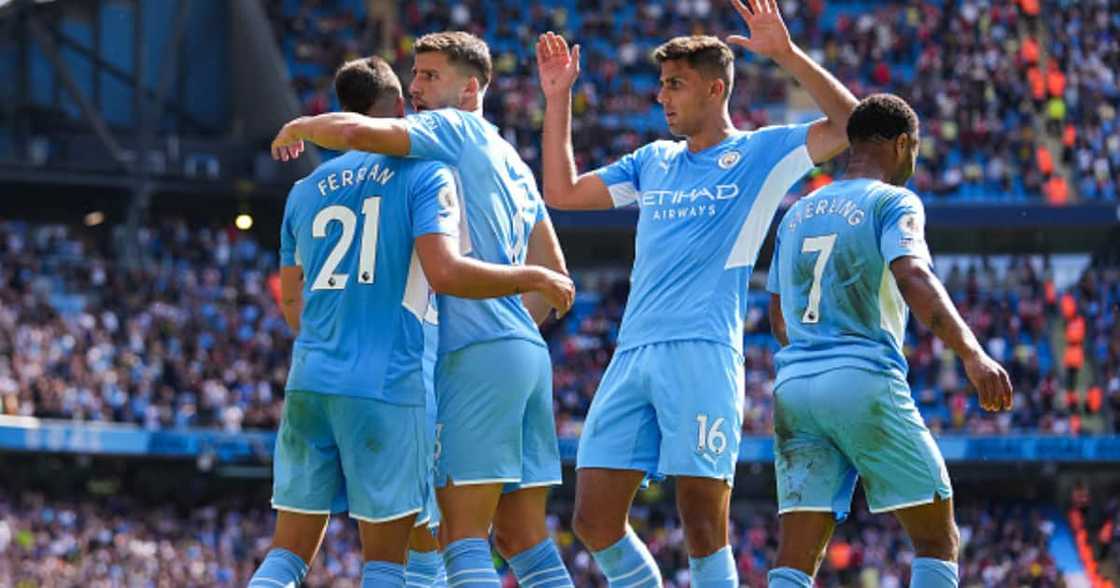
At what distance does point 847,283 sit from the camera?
816 cm

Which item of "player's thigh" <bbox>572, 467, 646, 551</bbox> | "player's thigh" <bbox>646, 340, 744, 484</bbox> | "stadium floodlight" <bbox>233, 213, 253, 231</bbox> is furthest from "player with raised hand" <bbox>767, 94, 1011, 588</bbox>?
"stadium floodlight" <bbox>233, 213, 253, 231</bbox>

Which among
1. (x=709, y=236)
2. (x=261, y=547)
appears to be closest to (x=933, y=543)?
(x=709, y=236)

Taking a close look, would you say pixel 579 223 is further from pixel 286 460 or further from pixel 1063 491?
pixel 286 460

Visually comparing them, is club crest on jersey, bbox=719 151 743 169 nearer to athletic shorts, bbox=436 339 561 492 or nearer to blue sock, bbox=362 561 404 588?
athletic shorts, bbox=436 339 561 492

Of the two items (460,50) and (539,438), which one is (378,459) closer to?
(539,438)

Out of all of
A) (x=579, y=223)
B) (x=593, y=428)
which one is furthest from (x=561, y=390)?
(x=593, y=428)

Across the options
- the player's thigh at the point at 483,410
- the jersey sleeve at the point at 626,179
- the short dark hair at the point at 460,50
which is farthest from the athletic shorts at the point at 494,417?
the jersey sleeve at the point at 626,179

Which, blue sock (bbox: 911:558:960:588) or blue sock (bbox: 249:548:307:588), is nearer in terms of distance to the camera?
blue sock (bbox: 249:548:307:588)

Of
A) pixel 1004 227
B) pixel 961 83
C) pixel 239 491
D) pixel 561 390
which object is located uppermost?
pixel 961 83

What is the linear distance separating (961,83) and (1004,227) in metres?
3.44

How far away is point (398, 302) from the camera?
7.83 meters

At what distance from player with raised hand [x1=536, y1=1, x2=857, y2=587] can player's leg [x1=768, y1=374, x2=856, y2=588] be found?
0.36m

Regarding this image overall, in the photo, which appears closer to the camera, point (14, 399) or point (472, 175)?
point (472, 175)

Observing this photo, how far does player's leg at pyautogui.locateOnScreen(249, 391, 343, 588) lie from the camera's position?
25.5 ft
